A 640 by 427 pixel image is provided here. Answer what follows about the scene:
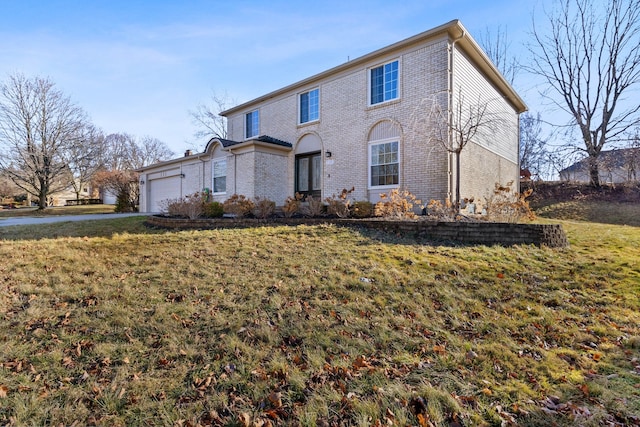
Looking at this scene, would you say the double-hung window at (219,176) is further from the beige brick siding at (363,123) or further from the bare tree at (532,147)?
the bare tree at (532,147)

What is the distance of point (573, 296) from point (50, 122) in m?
32.4

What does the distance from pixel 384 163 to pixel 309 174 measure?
3.71m

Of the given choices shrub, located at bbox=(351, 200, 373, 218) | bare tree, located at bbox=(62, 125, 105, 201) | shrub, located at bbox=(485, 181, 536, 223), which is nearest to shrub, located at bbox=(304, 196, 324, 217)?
shrub, located at bbox=(351, 200, 373, 218)

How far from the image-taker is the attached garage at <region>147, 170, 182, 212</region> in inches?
718

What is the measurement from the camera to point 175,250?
6.11 meters

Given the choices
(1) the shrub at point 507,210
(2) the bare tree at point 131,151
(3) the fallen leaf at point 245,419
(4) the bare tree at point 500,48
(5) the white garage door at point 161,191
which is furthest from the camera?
(2) the bare tree at point 131,151

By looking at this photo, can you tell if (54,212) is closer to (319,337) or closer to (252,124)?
(252,124)

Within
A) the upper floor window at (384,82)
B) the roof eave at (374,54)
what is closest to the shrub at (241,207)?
the upper floor window at (384,82)

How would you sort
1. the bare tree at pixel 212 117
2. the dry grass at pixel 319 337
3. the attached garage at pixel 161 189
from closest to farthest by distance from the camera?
the dry grass at pixel 319 337
the attached garage at pixel 161 189
the bare tree at pixel 212 117

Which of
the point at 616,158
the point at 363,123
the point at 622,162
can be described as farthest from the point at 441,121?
the point at 622,162

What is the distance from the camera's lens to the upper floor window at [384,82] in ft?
36.8

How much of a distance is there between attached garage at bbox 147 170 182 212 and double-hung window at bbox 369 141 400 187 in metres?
11.6

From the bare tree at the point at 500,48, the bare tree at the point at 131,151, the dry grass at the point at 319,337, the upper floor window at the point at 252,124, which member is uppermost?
the bare tree at the point at 500,48

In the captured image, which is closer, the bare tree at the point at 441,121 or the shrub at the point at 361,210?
the shrub at the point at 361,210
